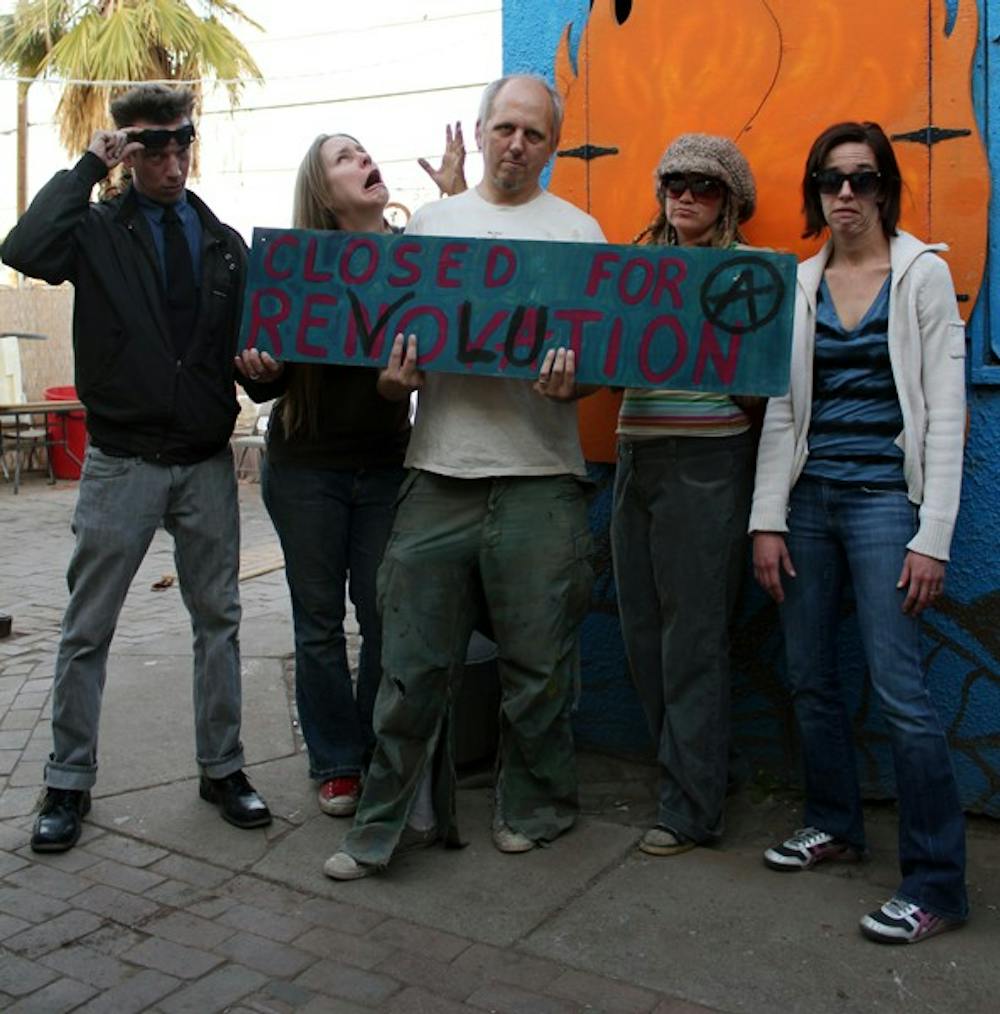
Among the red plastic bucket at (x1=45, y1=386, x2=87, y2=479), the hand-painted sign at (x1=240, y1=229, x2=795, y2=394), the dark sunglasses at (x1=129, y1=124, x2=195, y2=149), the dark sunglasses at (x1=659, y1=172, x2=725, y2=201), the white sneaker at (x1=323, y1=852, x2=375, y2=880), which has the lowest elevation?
the white sneaker at (x1=323, y1=852, x2=375, y2=880)

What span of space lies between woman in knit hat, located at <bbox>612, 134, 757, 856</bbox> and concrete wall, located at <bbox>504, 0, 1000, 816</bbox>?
0.42 meters

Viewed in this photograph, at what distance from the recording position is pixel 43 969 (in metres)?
3.07

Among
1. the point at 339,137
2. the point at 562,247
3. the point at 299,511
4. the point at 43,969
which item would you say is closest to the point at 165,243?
the point at 339,137

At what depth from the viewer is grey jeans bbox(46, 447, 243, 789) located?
3738mm

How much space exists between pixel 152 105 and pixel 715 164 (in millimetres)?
1601

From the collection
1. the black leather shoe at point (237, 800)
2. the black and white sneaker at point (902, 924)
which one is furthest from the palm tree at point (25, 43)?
the black and white sneaker at point (902, 924)

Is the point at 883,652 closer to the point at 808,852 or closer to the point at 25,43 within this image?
the point at 808,852

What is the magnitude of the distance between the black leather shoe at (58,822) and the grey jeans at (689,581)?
5.72 ft

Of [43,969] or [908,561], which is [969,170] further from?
[43,969]

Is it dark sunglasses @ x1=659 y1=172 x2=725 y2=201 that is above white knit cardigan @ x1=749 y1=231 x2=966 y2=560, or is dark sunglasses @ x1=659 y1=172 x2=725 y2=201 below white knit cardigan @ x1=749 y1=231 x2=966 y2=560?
above

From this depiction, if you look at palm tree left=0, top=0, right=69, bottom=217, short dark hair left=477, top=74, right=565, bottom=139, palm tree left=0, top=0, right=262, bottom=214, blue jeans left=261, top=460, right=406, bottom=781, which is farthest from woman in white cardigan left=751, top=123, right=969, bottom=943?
palm tree left=0, top=0, right=69, bottom=217

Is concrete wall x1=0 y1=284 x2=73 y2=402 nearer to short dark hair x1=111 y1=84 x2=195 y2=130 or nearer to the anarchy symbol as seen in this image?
short dark hair x1=111 y1=84 x2=195 y2=130

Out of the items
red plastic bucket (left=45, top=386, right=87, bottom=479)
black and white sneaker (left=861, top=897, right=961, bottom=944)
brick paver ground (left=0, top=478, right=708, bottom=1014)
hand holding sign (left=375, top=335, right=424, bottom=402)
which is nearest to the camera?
brick paver ground (left=0, top=478, right=708, bottom=1014)

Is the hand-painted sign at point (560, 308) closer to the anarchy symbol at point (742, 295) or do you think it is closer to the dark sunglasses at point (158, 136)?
the anarchy symbol at point (742, 295)
